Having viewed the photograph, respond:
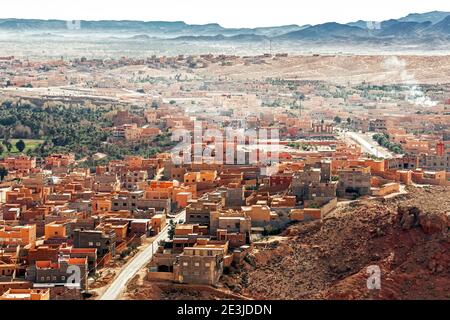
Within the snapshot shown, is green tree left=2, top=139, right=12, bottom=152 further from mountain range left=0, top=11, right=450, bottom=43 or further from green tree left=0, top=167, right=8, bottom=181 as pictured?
mountain range left=0, top=11, right=450, bottom=43

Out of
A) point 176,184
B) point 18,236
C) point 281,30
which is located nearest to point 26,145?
point 176,184

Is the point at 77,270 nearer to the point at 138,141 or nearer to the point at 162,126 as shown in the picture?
the point at 138,141

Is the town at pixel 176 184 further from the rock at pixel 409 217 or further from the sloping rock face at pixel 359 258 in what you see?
the rock at pixel 409 217

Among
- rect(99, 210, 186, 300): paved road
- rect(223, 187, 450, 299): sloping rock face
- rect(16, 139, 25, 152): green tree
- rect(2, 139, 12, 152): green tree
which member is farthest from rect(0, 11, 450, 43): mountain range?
rect(99, 210, 186, 300): paved road

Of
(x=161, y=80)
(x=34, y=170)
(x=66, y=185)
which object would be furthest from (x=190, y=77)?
(x=66, y=185)

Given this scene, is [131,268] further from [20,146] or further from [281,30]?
[281,30]
